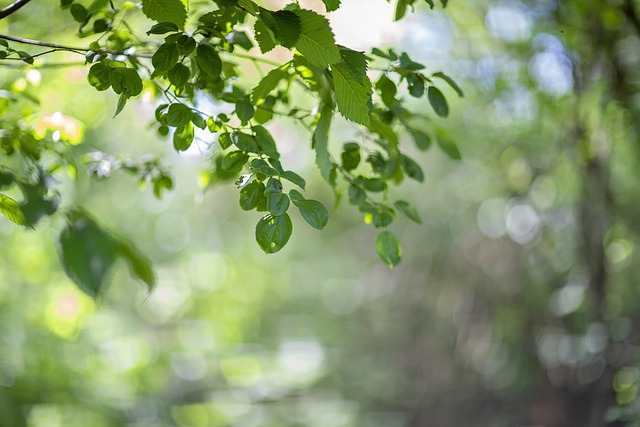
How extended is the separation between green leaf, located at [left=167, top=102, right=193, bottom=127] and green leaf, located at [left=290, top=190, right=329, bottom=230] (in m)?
0.11

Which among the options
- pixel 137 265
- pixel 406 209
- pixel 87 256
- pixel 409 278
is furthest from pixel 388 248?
pixel 409 278

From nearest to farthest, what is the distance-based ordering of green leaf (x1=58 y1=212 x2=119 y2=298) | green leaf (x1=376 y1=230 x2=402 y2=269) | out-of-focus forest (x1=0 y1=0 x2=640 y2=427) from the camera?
green leaf (x1=58 y1=212 x2=119 y2=298) < green leaf (x1=376 y1=230 x2=402 y2=269) < out-of-focus forest (x1=0 y1=0 x2=640 y2=427)

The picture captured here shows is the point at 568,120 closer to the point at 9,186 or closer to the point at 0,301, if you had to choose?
the point at 9,186

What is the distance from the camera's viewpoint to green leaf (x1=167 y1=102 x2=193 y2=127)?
50 cm

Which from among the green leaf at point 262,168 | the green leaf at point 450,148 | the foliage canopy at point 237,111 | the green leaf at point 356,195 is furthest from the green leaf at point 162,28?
the green leaf at point 450,148

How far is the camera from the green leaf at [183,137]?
1.73 ft

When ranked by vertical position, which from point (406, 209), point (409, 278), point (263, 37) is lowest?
point (409, 278)

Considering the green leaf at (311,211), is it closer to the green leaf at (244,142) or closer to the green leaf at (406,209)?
the green leaf at (244,142)

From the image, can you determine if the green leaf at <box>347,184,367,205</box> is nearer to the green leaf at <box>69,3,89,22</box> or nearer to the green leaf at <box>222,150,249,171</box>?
the green leaf at <box>222,150,249,171</box>

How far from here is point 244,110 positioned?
53 cm

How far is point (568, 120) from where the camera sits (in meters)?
1.59

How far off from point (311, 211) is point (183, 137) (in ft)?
0.44

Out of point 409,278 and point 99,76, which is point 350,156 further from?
point 409,278

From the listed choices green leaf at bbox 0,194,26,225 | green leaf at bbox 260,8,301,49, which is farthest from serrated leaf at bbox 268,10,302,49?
green leaf at bbox 0,194,26,225
